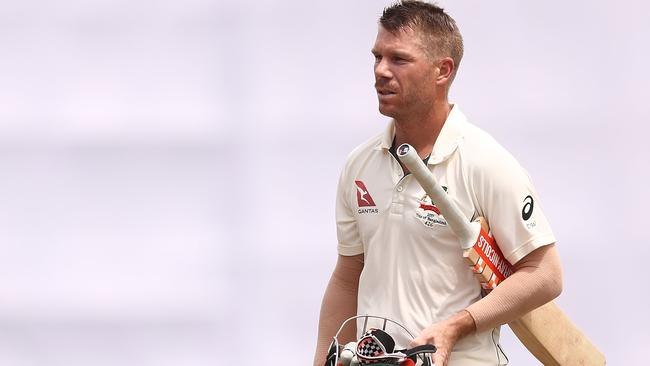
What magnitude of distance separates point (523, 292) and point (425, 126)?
368 mm

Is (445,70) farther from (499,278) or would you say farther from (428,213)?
(499,278)

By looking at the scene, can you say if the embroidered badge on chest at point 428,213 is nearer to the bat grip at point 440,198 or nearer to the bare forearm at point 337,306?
the bat grip at point 440,198

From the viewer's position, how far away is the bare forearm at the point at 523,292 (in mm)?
2574

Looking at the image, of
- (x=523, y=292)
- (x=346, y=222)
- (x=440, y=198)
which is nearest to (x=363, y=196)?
(x=346, y=222)

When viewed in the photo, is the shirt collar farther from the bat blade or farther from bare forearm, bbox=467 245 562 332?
the bat blade

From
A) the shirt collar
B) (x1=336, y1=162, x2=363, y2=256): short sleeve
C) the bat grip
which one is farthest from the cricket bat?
(x1=336, y1=162, x2=363, y2=256): short sleeve

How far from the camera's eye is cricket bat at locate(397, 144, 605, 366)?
2.48 m

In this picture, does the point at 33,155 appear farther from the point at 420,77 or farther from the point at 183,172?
the point at 420,77

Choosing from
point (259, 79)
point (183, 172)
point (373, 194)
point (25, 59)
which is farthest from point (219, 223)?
point (373, 194)

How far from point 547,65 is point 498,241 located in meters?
1.37

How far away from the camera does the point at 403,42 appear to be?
261 centimetres

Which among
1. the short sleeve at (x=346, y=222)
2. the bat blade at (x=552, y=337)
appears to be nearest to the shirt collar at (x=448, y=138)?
the short sleeve at (x=346, y=222)

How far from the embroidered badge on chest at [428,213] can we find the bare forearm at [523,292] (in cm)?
17

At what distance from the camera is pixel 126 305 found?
12.8 feet
